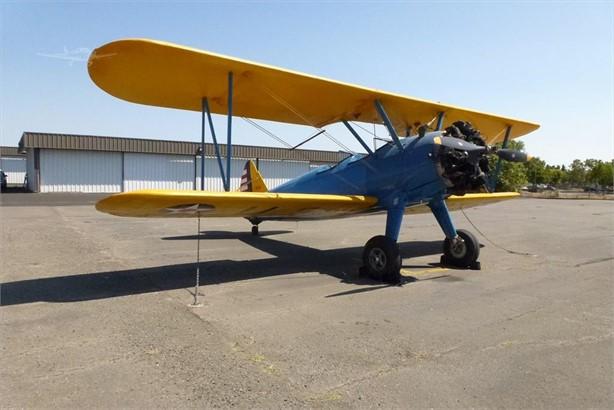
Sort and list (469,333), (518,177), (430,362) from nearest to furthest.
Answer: (430,362)
(469,333)
(518,177)

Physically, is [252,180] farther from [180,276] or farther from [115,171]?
[115,171]

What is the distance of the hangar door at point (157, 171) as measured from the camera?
1531 inches

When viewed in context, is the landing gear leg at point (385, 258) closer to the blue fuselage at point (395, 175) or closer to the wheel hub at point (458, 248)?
the blue fuselage at point (395, 175)

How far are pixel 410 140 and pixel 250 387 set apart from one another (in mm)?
5414

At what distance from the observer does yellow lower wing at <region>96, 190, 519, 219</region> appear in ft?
16.8

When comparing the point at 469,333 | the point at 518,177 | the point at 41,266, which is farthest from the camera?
the point at 518,177

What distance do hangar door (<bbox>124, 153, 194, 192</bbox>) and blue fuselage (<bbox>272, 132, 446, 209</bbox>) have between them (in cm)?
3343

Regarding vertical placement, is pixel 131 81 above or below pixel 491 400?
above

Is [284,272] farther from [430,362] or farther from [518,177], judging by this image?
[518,177]

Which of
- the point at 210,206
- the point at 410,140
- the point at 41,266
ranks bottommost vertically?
the point at 41,266

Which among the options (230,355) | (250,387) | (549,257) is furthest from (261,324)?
(549,257)

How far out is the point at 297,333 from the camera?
4355 millimetres

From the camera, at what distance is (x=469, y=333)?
443 cm

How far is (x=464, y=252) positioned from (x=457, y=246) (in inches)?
6.4
